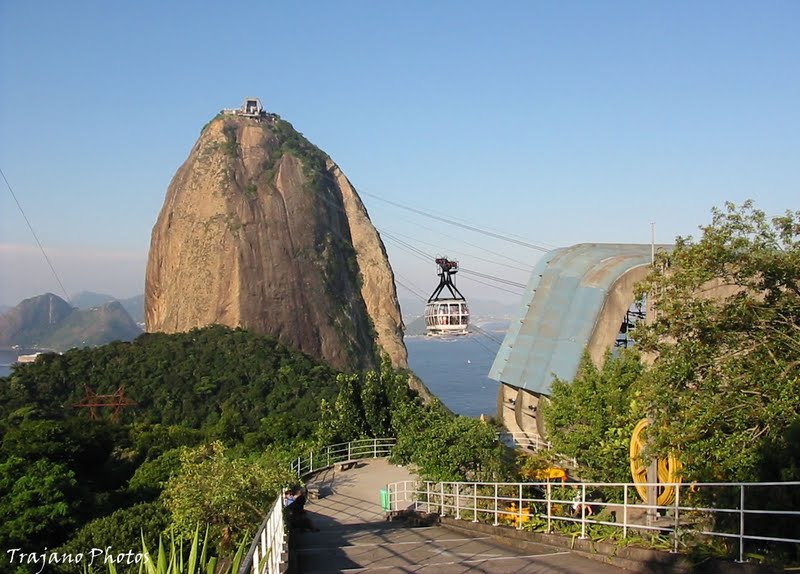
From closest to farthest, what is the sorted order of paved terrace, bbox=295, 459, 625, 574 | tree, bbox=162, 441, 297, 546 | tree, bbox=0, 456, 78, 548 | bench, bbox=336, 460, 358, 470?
paved terrace, bbox=295, 459, 625, 574, tree, bbox=162, 441, 297, 546, tree, bbox=0, 456, 78, 548, bench, bbox=336, 460, 358, 470

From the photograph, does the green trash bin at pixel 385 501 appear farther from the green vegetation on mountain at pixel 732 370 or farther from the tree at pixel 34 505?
the green vegetation on mountain at pixel 732 370

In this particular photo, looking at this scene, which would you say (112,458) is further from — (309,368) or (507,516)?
(309,368)

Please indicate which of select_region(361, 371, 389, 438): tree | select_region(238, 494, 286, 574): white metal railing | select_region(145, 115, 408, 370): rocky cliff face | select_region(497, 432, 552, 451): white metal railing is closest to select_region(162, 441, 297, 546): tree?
select_region(238, 494, 286, 574): white metal railing

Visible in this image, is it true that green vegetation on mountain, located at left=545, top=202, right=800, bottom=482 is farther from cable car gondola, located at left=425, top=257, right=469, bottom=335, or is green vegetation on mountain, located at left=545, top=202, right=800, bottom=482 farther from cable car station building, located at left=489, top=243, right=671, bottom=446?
cable car gondola, located at left=425, top=257, right=469, bottom=335

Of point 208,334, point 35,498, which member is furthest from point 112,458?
point 208,334

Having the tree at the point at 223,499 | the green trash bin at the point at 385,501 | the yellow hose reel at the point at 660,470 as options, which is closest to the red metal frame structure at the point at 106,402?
the green trash bin at the point at 385,501
